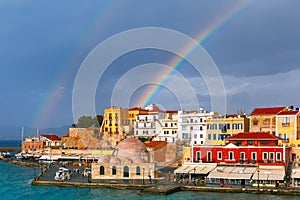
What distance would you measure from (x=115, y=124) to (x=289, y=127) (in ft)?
118

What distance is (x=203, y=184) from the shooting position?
40625mm

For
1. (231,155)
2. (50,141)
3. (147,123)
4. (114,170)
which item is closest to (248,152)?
(231,155)

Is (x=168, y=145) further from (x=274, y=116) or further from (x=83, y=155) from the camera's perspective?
(x=83, y=155)

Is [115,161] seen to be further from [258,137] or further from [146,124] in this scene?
[146,124]

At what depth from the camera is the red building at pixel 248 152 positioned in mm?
43688

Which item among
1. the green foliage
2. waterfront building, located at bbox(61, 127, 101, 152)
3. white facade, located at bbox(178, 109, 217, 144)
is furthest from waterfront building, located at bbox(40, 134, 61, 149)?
white facade, located at bbox(178, 109, 217, 144)

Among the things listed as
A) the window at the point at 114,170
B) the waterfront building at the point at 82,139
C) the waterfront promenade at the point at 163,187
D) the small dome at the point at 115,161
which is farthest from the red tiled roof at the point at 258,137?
the waterfront building at the point at 82,139

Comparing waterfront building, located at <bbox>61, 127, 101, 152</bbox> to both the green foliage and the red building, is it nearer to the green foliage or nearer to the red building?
the green foliage

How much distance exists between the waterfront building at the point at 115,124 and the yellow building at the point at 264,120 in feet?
92.7

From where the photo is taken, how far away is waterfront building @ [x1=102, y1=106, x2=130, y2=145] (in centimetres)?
7912

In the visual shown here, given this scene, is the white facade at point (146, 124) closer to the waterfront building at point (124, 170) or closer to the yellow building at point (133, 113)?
the yellow building at point (133, 113)

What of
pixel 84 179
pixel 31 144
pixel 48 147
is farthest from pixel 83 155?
pixel 84 179

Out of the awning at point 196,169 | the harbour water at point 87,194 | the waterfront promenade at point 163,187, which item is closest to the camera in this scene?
the harbour water at point 87,194

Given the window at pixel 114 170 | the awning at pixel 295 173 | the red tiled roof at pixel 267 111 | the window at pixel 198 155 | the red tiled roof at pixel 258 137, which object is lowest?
the window at pixel 114 170
